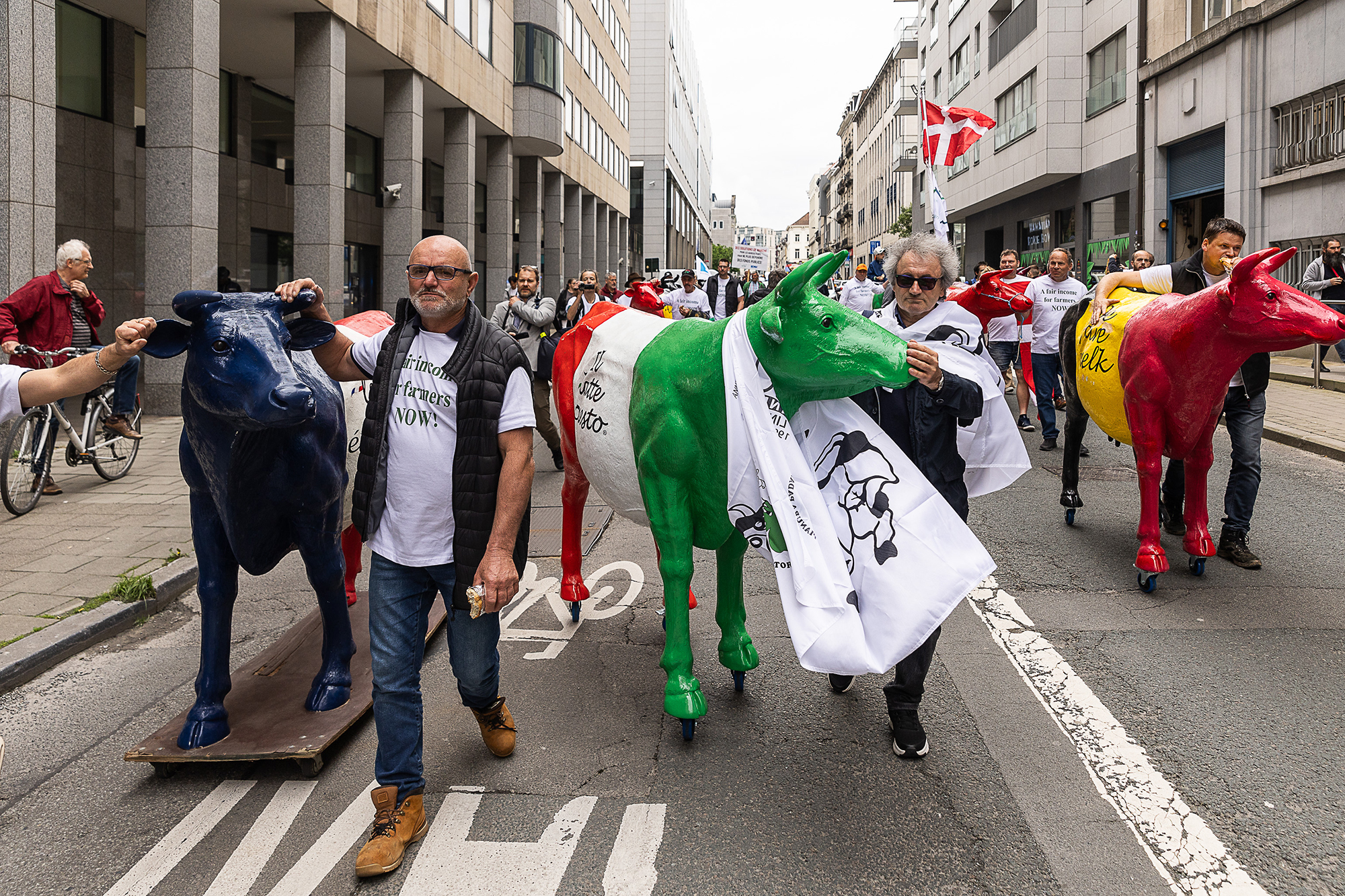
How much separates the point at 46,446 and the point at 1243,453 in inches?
365

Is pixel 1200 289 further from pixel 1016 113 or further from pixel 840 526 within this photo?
pixel 1016 113

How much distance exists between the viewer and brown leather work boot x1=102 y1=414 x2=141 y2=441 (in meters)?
9.05

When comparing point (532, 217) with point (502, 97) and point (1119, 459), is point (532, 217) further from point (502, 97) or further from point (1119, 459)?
point (1119, 459)

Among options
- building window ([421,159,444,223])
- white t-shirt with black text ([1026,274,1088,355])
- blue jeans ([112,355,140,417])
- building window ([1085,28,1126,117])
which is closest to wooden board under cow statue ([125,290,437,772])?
blue jeans ([112,355,140,417])

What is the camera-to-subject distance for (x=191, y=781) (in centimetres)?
380

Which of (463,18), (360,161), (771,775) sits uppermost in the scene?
(463,18)

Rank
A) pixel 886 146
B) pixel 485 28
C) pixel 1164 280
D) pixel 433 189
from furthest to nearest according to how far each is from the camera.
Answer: pixel 886 146 → pixel 433 189 → pixel 485 28 → pixel 1164 280

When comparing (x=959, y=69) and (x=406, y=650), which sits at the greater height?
(x=959, y=69)

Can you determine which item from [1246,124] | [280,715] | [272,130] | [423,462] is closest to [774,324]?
[423,462]

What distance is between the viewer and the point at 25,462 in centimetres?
799

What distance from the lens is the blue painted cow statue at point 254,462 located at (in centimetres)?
343

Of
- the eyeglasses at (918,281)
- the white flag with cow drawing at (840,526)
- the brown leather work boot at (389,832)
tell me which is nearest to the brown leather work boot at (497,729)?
the brown leather work boot at (389,832)

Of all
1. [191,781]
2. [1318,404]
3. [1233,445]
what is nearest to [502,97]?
[1318,404]

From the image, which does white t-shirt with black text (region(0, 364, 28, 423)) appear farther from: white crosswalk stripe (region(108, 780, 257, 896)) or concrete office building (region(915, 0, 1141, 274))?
concrete office building (region(915, 0, 1141, 274))
